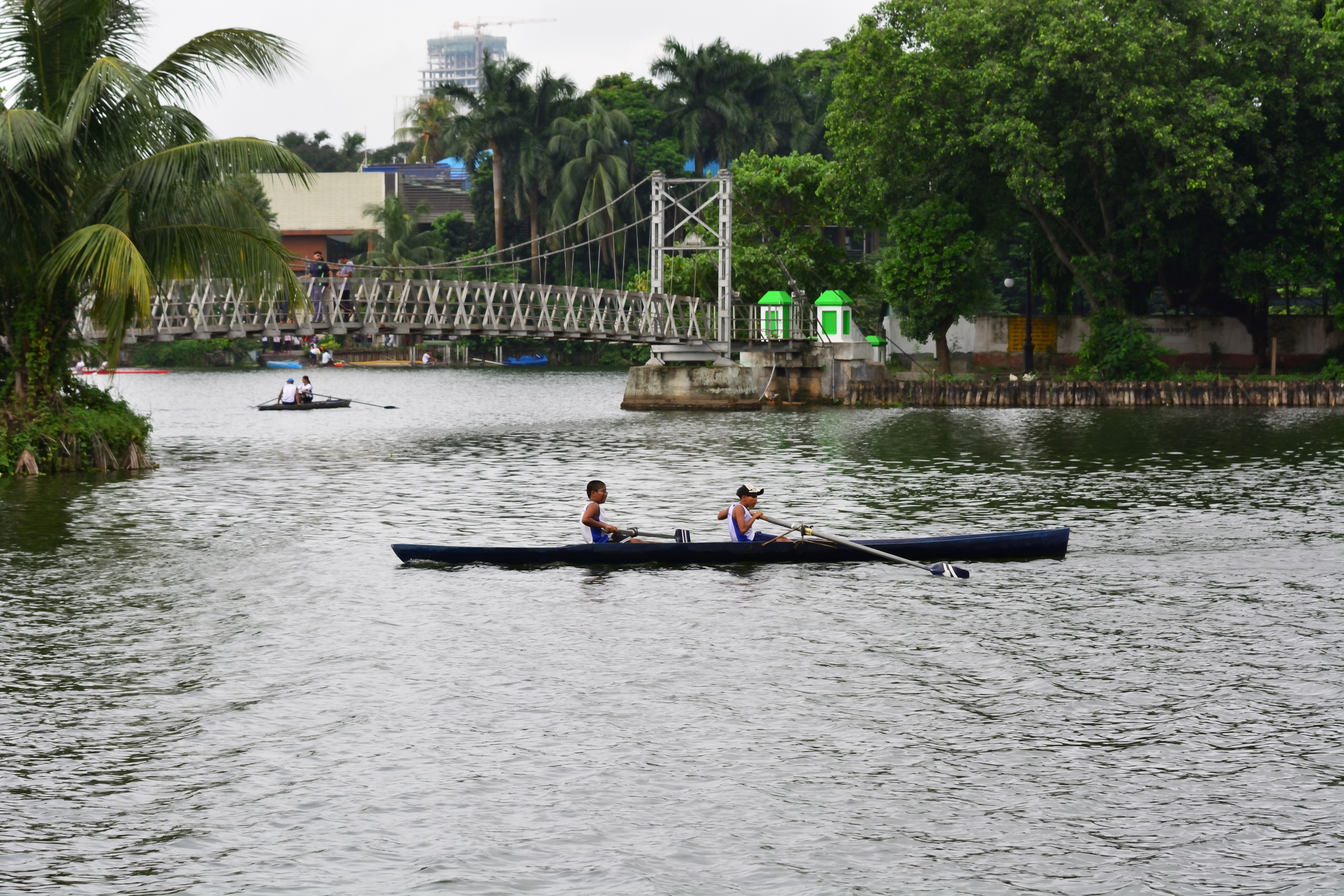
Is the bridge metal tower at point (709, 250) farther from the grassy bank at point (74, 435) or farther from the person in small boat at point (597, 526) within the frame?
the person in small boat at point (597, 526)

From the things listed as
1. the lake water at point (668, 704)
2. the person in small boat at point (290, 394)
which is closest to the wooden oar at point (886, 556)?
the lake water at point (668, 704)

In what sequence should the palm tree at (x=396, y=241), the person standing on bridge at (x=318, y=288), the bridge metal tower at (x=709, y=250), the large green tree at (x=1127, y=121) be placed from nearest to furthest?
the person standing on bridge at (x=318, y=288)
the large green tree at (x=1127, y=121)
the bridge metal tower at (x=709, y=250)
the palm tree at (x=396, y=241)

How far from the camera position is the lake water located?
1129 cm

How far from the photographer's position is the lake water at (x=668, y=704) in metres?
11.3

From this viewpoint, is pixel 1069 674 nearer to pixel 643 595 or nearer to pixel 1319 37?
pixel 643 595

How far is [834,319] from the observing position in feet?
220

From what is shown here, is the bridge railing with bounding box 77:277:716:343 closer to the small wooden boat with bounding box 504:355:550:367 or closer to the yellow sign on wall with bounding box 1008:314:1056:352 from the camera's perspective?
the yellow sign on wall with bounding box 1008:314:1056:352

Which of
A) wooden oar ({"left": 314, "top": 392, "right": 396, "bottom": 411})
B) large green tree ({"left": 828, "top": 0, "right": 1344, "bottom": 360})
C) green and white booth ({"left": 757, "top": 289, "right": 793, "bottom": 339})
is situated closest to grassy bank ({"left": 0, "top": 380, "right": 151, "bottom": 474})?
wooden oar ({"left": 314, "top": 392, "right": 396, "bottom": 411})

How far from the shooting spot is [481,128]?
115 metres

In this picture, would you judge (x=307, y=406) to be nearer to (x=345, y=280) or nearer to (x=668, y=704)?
(x=345, y=280)

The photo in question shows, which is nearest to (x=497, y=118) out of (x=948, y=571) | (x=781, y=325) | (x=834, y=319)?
(x=781, y=325)

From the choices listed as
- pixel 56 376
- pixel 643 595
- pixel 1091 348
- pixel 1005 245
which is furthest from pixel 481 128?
pixel 643 595

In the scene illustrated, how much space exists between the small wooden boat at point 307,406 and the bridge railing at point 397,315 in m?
3.83

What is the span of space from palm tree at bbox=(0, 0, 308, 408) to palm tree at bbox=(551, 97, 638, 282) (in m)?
78.0
